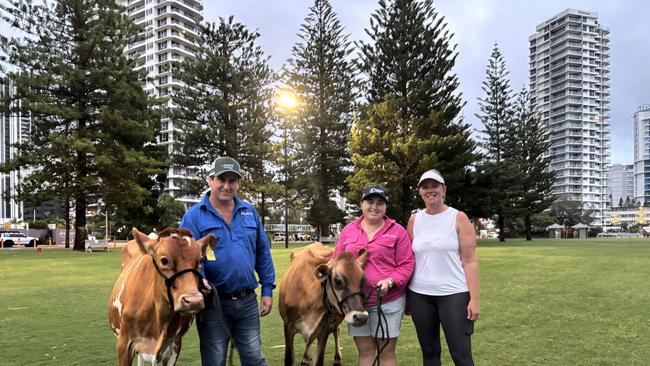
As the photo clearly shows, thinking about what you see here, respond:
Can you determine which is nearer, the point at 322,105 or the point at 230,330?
the point at 230,330

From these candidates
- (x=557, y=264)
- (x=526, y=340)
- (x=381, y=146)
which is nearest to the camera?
(x=526, y=340)

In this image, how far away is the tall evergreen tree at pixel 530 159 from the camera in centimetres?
4550

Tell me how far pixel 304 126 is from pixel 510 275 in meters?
28.8

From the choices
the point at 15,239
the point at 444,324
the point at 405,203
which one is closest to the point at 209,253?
the point at 444,324

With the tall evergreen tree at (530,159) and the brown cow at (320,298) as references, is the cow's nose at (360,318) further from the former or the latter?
the tall evergreen tree at (530,159)

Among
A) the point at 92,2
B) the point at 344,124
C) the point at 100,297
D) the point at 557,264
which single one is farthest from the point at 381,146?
the point at 100,297

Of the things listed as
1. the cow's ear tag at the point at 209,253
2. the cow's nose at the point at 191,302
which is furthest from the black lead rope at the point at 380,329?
the cow's nose at the point at 191,302

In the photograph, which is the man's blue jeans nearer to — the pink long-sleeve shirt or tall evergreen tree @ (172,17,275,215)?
the pink long-sleeve shirt

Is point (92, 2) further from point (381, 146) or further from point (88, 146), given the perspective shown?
point (381, 146)

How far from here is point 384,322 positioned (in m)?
3.69

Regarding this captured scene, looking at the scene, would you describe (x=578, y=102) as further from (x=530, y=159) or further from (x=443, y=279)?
(x=443, y=279)

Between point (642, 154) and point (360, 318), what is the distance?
18197 cm

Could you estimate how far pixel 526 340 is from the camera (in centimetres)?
641

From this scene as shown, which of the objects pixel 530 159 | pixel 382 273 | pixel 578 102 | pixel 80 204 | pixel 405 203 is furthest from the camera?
pixel 578 102
